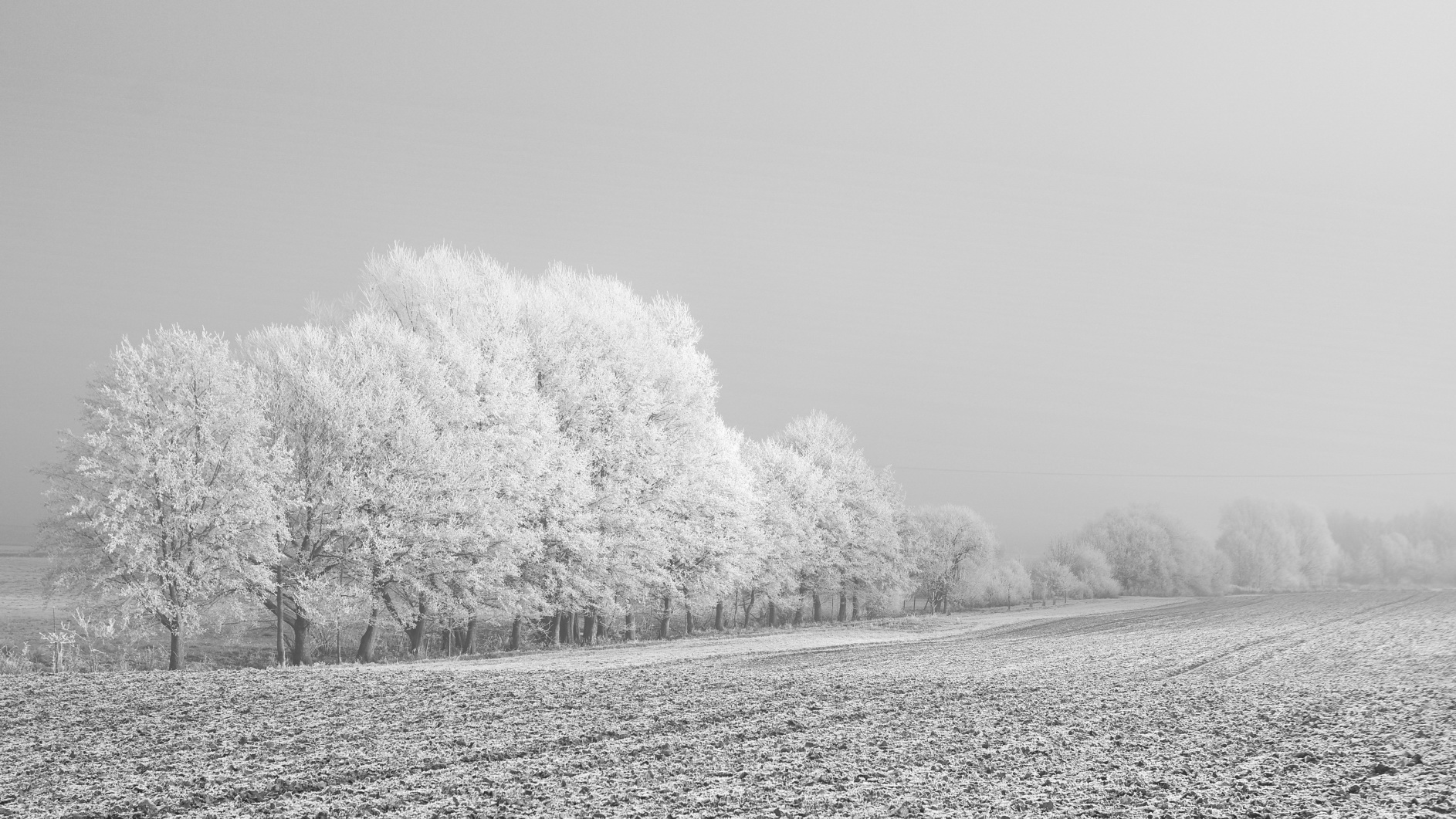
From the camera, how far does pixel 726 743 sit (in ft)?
42.3

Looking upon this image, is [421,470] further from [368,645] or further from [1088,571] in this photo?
[1088,571]

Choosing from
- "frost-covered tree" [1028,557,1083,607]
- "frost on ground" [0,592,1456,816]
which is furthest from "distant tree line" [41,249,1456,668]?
"frost-covered tree" [1028,557,1083,607]

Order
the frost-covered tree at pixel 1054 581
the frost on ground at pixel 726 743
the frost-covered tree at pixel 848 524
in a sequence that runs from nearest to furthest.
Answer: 1. the frost on ground at pixel 726 743
2. the frost-covered tree at pixel 848 524
3. the frost-covered tree at pixel 1054 581

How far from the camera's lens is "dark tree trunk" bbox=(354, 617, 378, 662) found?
1337 inches

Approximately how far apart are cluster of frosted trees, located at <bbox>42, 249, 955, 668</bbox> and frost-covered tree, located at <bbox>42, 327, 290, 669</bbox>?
80 millimetres

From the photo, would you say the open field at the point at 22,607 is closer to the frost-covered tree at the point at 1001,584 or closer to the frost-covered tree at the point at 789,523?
the frost-covered tree at the point at 789,523

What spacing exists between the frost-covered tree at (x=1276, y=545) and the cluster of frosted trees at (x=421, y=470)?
107322 mm

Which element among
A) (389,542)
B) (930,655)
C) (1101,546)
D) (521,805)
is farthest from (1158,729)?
(1101,546)

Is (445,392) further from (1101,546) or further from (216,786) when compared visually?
(1101,546)

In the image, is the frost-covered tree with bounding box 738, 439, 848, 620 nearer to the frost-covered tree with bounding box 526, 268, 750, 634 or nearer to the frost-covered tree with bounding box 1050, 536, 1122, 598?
the frost-covered tree with bounding box 526, 268, 750, 634

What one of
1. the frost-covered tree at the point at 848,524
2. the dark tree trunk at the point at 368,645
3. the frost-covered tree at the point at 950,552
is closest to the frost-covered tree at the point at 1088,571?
the frost-covered tree at the point at 950,552

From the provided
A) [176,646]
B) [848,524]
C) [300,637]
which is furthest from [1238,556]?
[176,646]

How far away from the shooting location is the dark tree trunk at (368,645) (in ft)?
111

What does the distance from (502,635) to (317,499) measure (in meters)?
15.8
